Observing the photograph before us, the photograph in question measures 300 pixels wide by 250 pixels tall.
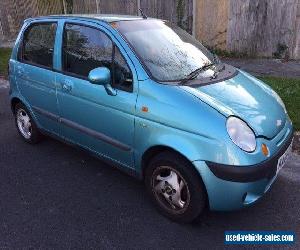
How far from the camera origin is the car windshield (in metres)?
3.59

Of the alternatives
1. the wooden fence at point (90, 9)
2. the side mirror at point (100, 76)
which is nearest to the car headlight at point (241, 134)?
the side mirror at point (100, 76)

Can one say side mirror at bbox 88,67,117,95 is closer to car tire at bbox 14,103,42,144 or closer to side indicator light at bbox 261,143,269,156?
side indicator light at bbox 261,143,269,156

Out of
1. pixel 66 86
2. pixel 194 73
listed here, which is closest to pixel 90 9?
pixel 66 86

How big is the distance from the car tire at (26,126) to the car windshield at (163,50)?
211 centimetres

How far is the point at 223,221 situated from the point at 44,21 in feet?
10.5

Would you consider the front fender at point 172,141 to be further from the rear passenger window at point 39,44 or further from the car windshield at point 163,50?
the rear passenger window at point 39,44

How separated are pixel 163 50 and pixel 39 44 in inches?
70.1

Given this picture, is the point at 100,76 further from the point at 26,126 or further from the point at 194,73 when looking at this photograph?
the point at 26,126

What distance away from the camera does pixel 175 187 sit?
3.38m

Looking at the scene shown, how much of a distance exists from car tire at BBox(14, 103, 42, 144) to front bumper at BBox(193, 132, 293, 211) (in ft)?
9.56

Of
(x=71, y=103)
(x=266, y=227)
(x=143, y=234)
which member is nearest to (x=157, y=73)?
(x=71, y=103)

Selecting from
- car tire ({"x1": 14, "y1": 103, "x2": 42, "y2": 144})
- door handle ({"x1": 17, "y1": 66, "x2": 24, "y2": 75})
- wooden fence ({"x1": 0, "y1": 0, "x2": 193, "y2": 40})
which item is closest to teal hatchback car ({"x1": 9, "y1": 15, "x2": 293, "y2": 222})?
door handle ({"x1": 17, "y1": 66, "x2": 24, "y2": 75})

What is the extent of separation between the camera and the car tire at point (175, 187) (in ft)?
10.5

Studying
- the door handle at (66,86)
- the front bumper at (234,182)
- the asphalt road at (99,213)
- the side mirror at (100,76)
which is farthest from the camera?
the door handle at (66,86)
